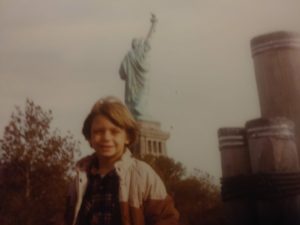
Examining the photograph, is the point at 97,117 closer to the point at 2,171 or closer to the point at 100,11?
the point at 100,11

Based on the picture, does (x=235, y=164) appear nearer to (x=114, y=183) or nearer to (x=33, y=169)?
(x=114, y=183)

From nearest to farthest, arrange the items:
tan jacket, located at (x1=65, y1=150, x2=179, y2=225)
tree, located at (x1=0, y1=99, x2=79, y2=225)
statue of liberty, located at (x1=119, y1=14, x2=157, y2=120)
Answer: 1. tan jacket, located at (x1=65, y1=150, x2=179, y2=225)
2. tree, located at (x1=0, y1=99, x2=79, y2=225)
3. statue of liberty, located at (x1=119, y1=14, x2=157, y2=120)

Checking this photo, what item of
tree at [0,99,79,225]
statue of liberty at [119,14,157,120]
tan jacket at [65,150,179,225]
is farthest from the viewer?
statue of liberty at [119,14,157,120]

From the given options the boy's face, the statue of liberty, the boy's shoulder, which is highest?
the statue of liberty

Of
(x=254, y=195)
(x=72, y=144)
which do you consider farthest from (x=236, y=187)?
(x=72, y=144)

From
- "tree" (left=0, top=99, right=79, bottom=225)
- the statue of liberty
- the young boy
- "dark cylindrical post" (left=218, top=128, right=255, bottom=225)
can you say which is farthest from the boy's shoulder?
the statue of liberty

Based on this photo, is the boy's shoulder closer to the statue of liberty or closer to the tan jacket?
the tan jacket

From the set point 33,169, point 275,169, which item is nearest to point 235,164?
point 275,169
